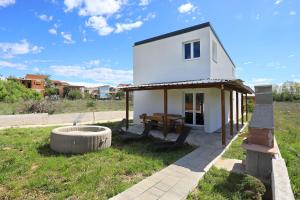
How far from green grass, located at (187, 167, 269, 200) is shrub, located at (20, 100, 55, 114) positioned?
54.8 feet

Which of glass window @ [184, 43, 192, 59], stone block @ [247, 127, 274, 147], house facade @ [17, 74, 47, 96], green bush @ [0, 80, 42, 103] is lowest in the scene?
stone block @ [247, 127, 274, 147]

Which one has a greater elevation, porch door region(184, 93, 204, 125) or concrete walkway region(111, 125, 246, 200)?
porch door region(184, 93, 204, 125)

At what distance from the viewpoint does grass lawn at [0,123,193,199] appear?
4.25m

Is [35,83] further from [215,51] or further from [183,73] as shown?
[215,51]

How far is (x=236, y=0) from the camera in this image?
34.7 ft

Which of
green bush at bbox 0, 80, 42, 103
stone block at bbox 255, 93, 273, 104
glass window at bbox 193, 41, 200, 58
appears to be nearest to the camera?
stone block at bbox 255, 93, 273, 104

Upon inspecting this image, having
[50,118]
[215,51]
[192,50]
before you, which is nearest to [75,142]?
[192,50]

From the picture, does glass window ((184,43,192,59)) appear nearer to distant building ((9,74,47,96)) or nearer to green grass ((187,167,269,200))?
green grass ((187,167,269,200))

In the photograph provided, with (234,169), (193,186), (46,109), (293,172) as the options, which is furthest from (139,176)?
(46,109)

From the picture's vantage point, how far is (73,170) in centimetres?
543

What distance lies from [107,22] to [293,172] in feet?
48.8

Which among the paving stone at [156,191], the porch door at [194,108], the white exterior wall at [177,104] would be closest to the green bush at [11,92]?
the white exterior wall at [177,104]

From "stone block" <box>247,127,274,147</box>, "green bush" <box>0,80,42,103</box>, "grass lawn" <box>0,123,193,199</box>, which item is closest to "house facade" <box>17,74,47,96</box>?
"green bush" <box>0,80,42,103</box>

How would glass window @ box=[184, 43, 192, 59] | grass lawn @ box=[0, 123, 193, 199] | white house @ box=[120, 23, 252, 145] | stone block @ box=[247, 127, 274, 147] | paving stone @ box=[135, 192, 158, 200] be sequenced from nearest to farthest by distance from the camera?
paving stone @ box=[135, 192, 158, 200] < grass lawn @ box=[0, 123, 193, 199] < stone block @ box=[247, 127, 274, 147] < white house @ box=[120, 23, 252, 145] < glass window @ box=[184, 43, 192, 59]
